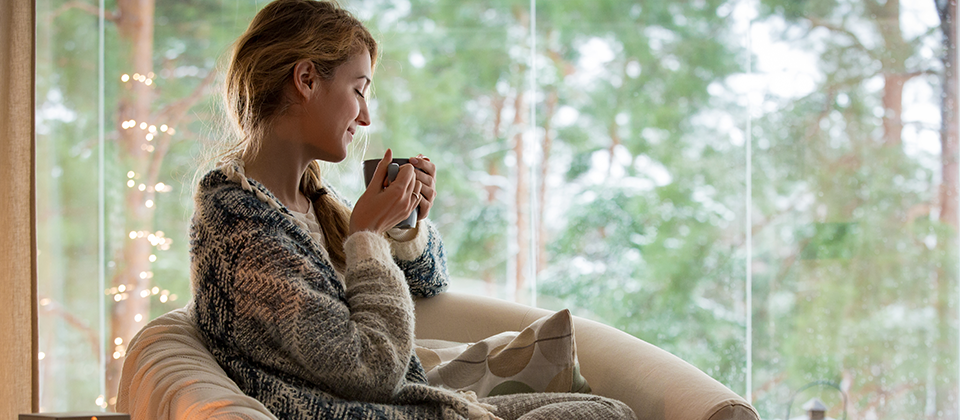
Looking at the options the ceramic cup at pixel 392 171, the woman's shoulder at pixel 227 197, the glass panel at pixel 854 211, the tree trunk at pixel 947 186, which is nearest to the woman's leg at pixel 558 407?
the ceramic cup at pixel 392 171

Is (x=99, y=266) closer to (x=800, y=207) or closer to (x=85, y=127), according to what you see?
(x=85, y=127)

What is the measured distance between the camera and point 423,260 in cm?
135

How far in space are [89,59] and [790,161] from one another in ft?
8.95

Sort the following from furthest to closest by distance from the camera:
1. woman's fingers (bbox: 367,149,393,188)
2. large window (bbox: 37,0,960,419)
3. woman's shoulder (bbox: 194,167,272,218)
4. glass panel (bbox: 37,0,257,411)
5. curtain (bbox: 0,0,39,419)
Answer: large window (bbox: 37,0,960,419) < glass panel (bbox: 37,0,257,411) < curtain (bbox: 0,0,39,419) < woman's fingers (bbox: 367,149,393,188) < woman's shoulder (bbox: 194,167,272,218)

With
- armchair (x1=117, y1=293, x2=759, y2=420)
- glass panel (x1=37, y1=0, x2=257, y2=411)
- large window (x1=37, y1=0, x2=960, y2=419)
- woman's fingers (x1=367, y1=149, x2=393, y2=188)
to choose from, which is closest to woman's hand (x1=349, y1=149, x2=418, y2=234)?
woman's fingers (x1=367, y1=149, x2=393, y2=188)

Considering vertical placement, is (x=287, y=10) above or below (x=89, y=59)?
below

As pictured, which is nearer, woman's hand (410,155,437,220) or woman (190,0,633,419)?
woman (190,0,633,419)

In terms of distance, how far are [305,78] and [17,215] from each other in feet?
4.61

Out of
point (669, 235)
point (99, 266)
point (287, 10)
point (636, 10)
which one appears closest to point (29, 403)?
point (99, 266)

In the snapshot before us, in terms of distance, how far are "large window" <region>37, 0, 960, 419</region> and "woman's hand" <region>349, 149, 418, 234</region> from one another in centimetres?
184

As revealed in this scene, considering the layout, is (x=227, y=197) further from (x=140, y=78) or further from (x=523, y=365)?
(x=140, y=78)

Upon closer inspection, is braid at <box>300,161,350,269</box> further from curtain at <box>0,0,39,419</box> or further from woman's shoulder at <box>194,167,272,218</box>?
curtain at <box>0,0,39,419</box>

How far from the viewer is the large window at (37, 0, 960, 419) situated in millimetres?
2699

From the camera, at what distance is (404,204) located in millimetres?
1066
